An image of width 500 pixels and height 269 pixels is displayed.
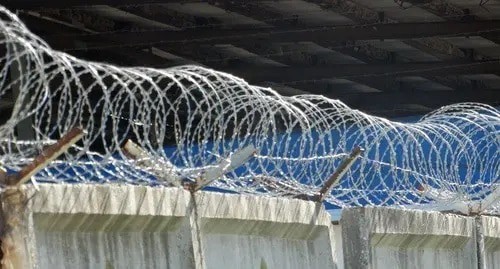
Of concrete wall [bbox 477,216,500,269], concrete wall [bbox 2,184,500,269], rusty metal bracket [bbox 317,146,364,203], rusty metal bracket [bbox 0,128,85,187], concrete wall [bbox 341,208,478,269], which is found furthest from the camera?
concrete wall [bbox 477,216,500,269]

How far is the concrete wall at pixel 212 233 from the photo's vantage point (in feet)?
22.0

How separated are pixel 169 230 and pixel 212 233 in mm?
487

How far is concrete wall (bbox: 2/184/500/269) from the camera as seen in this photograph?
22.0 feet

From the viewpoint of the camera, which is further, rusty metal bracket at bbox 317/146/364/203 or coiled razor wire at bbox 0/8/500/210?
rusty metal bracket at bbox 317/146/364/203

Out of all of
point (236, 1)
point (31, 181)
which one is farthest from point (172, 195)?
point (236, 1)

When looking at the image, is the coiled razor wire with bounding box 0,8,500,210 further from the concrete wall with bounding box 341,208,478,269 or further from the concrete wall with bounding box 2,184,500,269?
the concrete wall with bounding box 341,208,478,269

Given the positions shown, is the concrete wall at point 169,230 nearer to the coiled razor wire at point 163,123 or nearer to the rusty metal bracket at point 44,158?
the coiled razor wire at point 163,123

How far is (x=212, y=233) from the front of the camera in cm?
812

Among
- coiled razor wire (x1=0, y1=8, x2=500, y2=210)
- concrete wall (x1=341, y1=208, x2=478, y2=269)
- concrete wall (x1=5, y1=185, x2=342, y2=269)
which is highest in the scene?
coiled razor wire (x1=0, y1=8, x2=500, y2=210)

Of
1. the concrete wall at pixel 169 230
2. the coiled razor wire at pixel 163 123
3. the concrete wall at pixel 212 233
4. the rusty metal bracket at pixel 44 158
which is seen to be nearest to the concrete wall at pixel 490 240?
the concrete wall at pixel 212 233

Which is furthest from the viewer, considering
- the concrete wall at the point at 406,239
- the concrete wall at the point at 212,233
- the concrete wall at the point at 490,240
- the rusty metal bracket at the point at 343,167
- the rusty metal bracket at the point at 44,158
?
the concrete wall at the point at 490,240

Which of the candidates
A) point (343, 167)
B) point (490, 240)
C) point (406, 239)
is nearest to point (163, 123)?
point (343, 167)

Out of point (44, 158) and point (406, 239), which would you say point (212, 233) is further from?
point (406, 239)

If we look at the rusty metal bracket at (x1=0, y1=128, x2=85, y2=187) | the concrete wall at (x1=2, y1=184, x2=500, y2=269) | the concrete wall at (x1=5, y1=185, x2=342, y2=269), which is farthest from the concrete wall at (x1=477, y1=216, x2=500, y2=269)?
the rusty metal bracket at (x1=0, y1=128, x2=85, y2=187)
